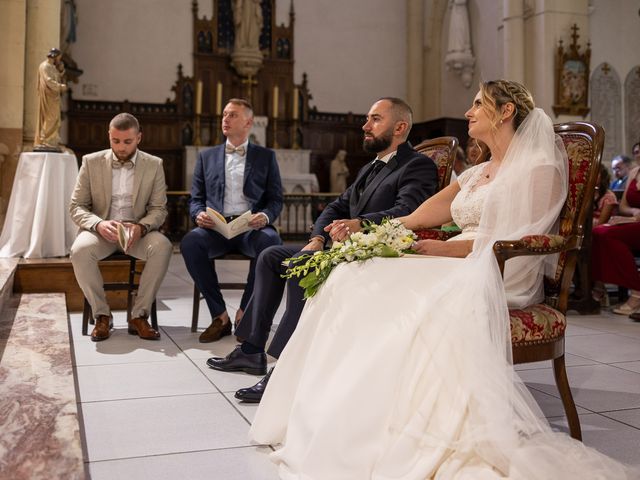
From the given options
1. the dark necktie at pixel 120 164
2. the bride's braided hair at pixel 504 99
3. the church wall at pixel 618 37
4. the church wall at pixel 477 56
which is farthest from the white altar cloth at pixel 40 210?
the church wall at pixel 618 37

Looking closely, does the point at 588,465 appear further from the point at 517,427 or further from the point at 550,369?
the point at 550,369

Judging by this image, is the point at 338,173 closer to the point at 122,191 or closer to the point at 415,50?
the point at 415,50

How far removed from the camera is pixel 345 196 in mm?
3877

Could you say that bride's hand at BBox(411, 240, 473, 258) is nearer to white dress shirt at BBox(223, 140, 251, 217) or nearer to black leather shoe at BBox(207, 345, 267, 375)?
black leather shoe at BBox(207, 345, 267, 375)

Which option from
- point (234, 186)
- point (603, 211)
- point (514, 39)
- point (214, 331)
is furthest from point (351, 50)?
point (214, 331)

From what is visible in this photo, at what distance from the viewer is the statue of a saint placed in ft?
44.8

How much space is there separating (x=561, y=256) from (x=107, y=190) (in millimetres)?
2930

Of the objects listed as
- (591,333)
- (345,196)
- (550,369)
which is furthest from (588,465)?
(591,333)

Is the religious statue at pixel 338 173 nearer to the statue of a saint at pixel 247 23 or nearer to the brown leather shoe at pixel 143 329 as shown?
the statue of a saint at pixel 247 23

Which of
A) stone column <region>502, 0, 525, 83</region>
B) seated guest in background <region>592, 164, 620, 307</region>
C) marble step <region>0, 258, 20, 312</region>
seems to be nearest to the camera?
marble step <region>0, 258, 20, 312</region>

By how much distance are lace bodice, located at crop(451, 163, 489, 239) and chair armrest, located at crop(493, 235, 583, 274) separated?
37 cm

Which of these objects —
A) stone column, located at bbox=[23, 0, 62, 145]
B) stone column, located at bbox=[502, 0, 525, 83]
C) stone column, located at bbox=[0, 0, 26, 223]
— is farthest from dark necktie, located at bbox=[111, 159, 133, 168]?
stone column, located at bbox=[502, 0, 525, 83]

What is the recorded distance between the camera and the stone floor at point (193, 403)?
237 cm

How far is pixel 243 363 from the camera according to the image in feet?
11.6
